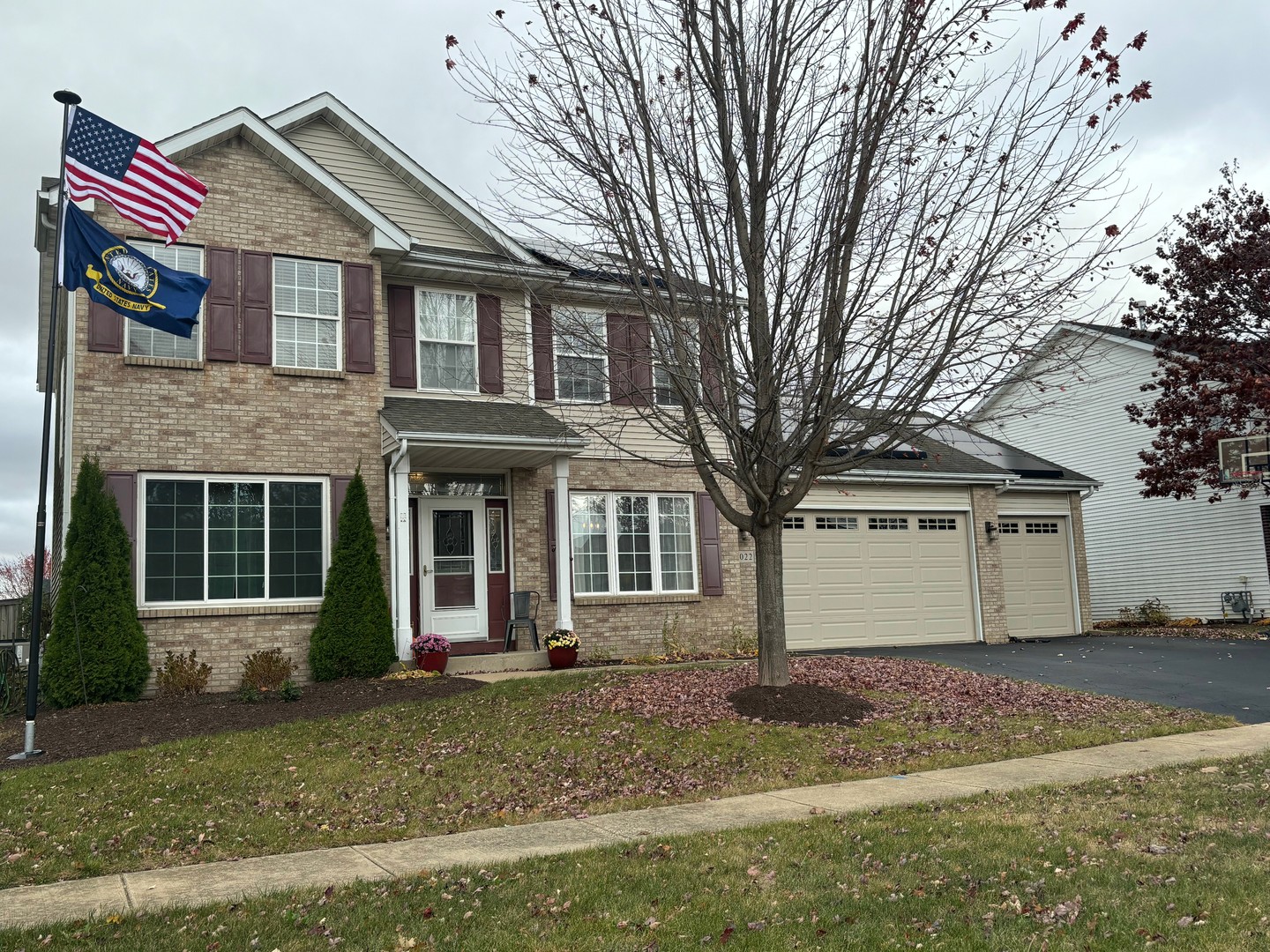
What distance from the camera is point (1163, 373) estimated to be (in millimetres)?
23203

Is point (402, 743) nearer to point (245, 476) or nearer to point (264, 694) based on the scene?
point (264, 694)

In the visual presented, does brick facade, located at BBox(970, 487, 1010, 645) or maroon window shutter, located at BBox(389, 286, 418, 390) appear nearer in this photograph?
maroon window shutter, located at BBox(389, 286, 418, 390)

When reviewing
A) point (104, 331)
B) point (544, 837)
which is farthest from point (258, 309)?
point (544, 837)

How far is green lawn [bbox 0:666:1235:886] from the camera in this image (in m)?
6.57

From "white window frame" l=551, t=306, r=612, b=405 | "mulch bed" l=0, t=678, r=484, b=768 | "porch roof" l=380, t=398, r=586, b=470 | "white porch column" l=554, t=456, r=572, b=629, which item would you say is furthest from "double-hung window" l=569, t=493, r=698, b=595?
"mulch bed" l=0, t=678, r=484, b=768

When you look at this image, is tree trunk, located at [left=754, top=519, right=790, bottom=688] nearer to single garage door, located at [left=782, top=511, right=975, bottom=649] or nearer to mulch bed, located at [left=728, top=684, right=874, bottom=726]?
mulch bed, located at [left=728, top=684, right=874, bottom=726]

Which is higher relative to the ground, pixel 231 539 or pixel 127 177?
pixel 127 177

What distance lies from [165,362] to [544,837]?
9164 millimetres

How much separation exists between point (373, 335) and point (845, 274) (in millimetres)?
7256

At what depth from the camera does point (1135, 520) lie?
24375mm

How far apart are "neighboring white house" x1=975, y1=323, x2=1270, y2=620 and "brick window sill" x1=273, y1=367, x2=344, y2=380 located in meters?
14.6

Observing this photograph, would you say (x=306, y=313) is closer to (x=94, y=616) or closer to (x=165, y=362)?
(x=165, y=362)

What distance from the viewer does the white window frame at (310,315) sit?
44.4 ft

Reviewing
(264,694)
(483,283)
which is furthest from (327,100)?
(264,694)
